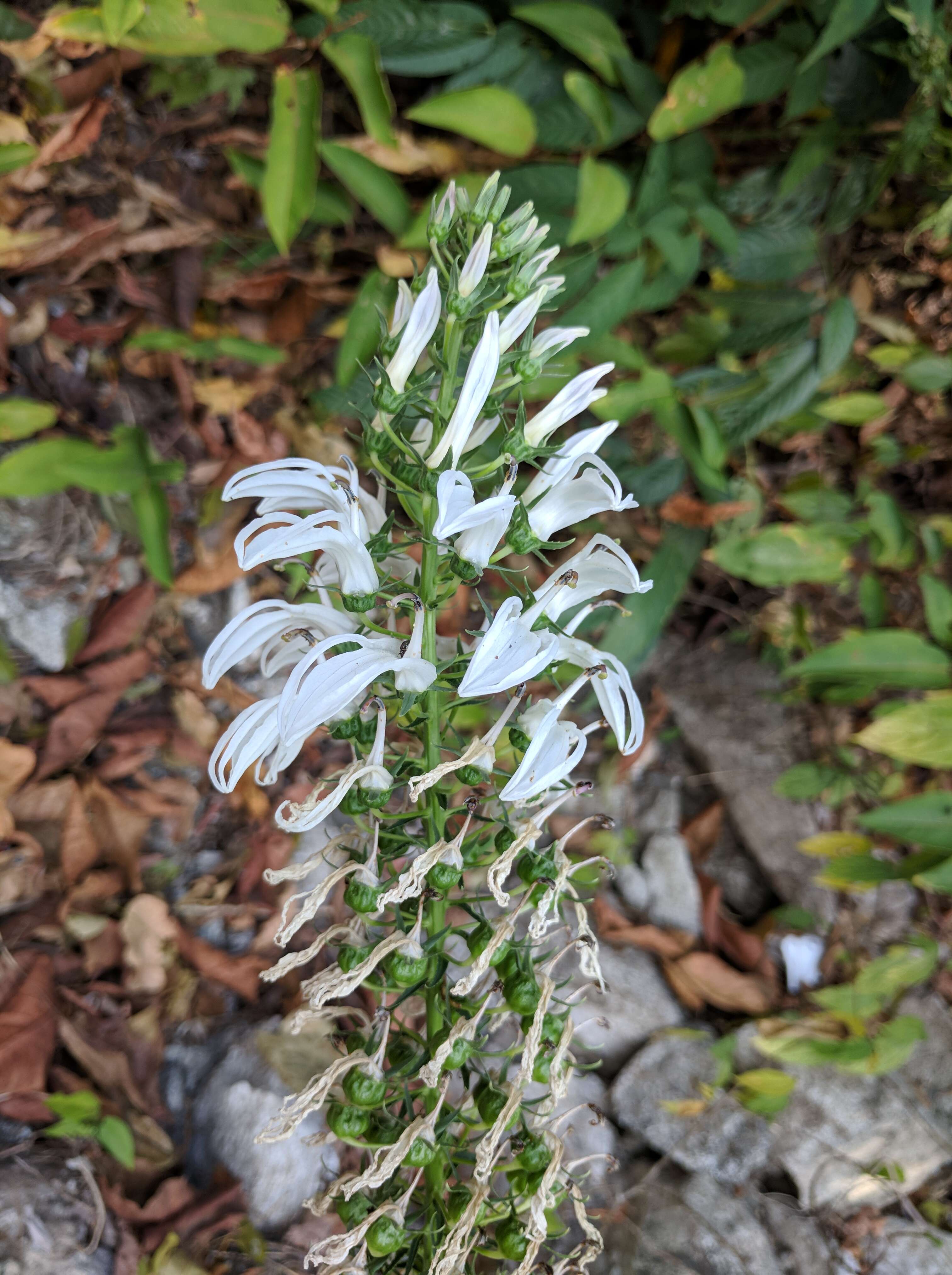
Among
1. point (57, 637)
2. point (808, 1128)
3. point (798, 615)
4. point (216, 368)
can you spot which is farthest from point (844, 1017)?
point (216, 368)

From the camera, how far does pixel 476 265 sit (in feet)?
2.76

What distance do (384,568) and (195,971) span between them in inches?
55.6

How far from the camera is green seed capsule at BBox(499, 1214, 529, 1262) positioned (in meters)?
0.96

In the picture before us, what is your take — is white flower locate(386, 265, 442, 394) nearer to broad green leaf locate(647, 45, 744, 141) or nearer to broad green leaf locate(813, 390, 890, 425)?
broad green leaf locate(647, 45, 744, 141)

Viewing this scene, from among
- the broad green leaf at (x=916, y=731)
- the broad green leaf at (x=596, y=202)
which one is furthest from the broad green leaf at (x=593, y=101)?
the broad green leaf at (x=916, y=731)

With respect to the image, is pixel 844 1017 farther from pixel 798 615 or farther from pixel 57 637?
pixel 57 637

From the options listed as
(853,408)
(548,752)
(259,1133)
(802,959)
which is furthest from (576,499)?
(802,959)

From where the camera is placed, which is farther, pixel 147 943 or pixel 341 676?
pixel 147 943

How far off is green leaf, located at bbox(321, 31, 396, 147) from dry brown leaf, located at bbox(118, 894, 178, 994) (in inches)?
70.2

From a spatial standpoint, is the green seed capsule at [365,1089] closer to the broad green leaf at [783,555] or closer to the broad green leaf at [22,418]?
the broad green leaf at [783,555]

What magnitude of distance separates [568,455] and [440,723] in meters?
0.34

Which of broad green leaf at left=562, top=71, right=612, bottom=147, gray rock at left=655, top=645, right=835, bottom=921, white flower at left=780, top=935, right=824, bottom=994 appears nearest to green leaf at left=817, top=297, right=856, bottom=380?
broad green leaf at left=562, top=71, right=612, bottom=147

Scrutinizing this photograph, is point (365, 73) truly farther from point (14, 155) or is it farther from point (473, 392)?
point (473, 392)

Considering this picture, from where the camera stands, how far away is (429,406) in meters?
0.89
